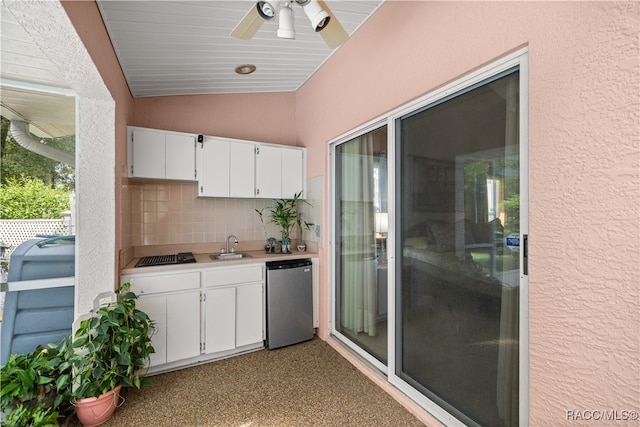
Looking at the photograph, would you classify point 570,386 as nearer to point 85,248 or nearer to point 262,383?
point 262,383

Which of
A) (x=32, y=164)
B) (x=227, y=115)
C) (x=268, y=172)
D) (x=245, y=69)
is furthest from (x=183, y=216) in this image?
(x=245, y=69)

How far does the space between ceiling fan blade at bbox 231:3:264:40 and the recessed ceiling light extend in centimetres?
119

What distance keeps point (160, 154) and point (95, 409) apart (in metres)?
2.04

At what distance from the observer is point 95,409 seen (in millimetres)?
1790

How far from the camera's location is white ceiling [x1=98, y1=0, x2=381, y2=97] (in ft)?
6.18

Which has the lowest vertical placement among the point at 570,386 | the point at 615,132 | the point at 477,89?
the point at 570,386

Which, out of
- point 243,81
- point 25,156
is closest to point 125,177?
point 25,156

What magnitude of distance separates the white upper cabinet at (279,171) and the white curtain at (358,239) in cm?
71

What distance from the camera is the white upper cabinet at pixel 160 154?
260 centimetres

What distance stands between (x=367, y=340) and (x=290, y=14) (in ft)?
8.28

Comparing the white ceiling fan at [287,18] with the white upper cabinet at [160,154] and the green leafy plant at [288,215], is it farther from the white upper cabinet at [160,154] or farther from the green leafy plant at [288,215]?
the green leafy plant at [288,215]

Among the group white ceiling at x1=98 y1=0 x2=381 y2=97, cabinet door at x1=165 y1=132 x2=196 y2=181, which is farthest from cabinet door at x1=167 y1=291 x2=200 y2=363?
white ceiling at x1=98 y1=0 x2=381 y2=97

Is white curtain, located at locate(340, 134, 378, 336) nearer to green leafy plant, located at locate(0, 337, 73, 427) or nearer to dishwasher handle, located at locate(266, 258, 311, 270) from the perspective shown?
dishwasher handle, located at locate(266, 258, 311, 270)

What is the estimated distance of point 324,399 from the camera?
207 cm
